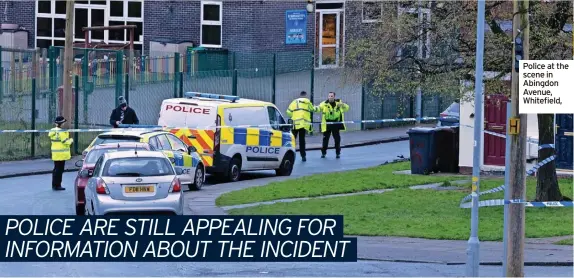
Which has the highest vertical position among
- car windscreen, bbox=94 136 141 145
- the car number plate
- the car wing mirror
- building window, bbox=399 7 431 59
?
building window, bbox=399 7 431 59

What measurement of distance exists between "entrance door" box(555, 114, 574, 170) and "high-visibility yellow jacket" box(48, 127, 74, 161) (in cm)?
1054

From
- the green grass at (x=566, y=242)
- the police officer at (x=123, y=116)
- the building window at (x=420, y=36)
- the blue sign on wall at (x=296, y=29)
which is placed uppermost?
the blue sign on wall at (x=296, y=29)

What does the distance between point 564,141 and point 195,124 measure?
8118mm

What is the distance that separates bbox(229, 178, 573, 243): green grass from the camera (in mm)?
20000

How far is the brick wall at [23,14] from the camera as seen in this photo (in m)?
49.3

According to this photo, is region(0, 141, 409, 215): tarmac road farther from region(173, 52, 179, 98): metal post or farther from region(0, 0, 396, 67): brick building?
region(0, 0, 396, 67): brick building

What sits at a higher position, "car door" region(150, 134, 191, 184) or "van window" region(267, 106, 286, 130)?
"van window" region(267, 106, 286, 130)

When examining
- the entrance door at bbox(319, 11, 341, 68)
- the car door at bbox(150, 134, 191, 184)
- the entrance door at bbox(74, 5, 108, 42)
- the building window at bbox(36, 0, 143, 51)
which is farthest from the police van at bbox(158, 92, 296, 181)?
the entrance door at bbox(74, 5, 108, 42)

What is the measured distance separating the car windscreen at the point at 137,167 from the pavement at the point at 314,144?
31.6ft

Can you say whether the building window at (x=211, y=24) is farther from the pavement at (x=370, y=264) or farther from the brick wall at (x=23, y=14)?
the pavement at (x=370, y=264)

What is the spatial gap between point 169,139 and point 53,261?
8515mm

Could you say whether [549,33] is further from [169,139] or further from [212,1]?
[212,1]

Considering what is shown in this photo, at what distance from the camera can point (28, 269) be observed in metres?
16.4
